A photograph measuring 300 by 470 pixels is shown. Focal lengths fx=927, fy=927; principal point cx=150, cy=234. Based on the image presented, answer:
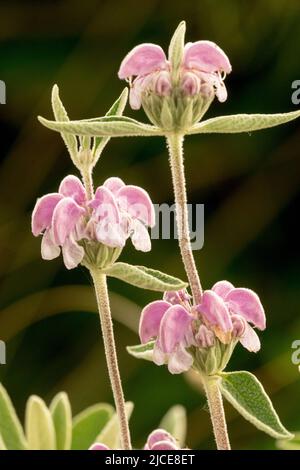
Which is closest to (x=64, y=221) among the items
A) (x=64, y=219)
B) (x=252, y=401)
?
(x=64, y=219)

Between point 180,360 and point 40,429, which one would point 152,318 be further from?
point 40,429

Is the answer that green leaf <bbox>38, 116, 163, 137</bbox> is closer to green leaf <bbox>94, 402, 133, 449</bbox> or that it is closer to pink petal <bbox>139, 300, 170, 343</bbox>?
pink petal <bbox>139, 300, 170, 343</bbox>

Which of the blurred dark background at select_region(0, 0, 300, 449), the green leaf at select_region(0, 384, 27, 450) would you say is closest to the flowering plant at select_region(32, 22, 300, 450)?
the green leaf at select_region(0, 384, 27, 450)

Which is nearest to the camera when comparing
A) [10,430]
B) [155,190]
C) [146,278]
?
[146,278]

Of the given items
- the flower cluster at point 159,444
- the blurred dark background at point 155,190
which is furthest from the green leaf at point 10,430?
the blurred dark background at point 155,190

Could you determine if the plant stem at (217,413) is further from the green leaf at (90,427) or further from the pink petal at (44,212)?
the green leaf at (90,427)

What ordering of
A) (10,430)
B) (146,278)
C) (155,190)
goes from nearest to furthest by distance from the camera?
(146,278) → (10,430) → (155,190)
